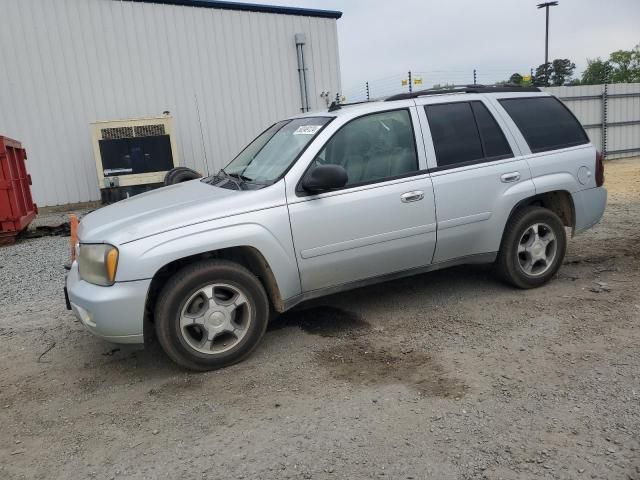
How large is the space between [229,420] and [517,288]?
3100 millimetres

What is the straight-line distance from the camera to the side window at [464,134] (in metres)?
4.51

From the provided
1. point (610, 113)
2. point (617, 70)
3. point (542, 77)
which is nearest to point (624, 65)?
point (617, 70)

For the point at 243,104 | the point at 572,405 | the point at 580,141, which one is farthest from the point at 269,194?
the point at 243,104

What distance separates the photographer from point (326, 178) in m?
3.80

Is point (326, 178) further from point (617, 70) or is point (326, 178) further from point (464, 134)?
point (617, 70)

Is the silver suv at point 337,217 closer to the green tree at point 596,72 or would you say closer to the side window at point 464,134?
the side window at point 464,134

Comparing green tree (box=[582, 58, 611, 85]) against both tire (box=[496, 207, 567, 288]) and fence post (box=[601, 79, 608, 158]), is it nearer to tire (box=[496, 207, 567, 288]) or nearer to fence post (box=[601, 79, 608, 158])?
fence post (box=[601, 79, 608, 158])

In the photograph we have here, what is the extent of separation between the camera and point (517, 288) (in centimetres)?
498

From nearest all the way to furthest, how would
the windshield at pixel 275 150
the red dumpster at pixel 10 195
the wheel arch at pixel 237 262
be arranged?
the wheel arch at pixel 237 262, the windshield at pixel 275 150, the red dumpster at pixel 10 195

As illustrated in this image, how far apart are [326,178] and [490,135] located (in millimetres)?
1797

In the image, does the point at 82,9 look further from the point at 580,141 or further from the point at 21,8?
the point at 580,141

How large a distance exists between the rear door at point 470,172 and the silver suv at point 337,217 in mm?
12

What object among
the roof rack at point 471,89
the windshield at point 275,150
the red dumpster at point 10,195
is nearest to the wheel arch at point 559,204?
the roof rack at point 471,89

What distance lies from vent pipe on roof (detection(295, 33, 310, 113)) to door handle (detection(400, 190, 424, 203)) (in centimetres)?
1074
